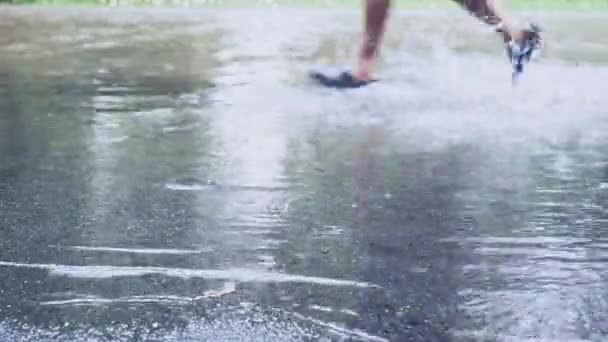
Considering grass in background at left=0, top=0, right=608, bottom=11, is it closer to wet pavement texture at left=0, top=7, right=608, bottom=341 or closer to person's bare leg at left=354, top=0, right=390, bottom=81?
wet pavement texture at left=0, top=7, right=608, bottom=341

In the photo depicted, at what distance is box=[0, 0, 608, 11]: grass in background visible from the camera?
10.6 meters

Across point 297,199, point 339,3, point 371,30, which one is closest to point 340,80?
point 371,30

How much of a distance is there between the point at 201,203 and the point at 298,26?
5.67 m

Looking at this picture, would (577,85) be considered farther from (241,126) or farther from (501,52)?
(241,126)

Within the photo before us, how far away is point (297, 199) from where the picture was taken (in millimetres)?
3709

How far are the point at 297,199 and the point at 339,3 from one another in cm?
764

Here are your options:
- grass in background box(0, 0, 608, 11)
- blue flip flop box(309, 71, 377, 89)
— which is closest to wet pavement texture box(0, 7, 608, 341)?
blue flip flop box(309, 71, 377, 89)

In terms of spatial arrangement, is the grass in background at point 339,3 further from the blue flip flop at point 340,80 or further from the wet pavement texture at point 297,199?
the blue flip flop at point 340,80

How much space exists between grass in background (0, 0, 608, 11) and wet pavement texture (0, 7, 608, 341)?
3537 mm

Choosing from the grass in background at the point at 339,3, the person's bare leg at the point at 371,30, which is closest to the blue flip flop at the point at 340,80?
the person's bare leg at the point at 371,30

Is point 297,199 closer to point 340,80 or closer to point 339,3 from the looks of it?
point 340,80

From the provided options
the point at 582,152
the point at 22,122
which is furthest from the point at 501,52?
the point at 22,122

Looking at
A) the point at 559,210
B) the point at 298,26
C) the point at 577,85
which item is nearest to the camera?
the point at 559,210

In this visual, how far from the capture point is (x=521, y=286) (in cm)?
278
